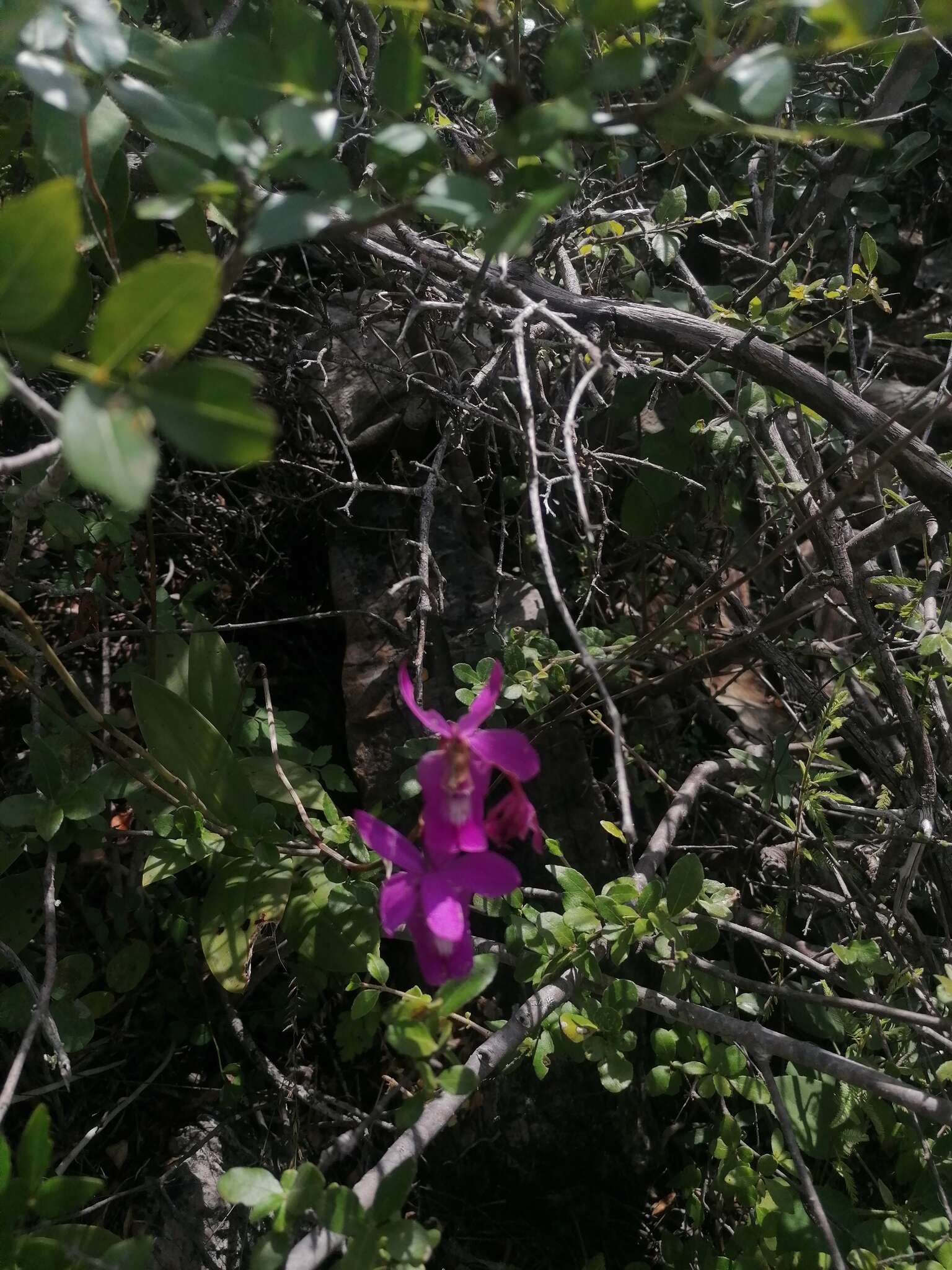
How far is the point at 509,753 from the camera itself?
0.84 metres

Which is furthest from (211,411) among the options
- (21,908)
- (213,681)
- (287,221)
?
(21,908)

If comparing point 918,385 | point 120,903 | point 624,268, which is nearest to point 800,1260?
point 120,903

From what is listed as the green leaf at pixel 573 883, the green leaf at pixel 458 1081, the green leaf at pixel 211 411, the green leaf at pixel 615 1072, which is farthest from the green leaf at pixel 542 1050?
the green leaf at pixel 211 411

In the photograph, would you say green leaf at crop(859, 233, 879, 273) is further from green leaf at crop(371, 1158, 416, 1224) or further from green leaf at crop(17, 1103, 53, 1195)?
green leaf at crop(17, 1103, 53, 1195)

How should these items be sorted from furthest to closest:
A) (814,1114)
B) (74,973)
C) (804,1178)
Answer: (74,973) → (814,1114) → (804,1178)

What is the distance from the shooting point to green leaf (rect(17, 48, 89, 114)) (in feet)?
2.08

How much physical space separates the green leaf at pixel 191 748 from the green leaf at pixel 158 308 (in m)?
0.84

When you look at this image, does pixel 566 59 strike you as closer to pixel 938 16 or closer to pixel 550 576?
pixel 938 16

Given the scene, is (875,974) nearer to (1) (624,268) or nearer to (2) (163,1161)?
(2) (163,1161)

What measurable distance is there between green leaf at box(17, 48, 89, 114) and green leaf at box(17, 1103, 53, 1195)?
857mm

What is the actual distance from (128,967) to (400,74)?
1363 millimetres

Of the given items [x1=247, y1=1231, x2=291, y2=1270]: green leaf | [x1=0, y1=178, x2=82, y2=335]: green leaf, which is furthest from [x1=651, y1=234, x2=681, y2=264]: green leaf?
[x1=247, y1=1231, x2=291, y2=1270]: green leaf

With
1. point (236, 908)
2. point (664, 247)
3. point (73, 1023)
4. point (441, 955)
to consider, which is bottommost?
point (73, 1023)

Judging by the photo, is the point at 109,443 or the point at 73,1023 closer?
the point at 109,443
